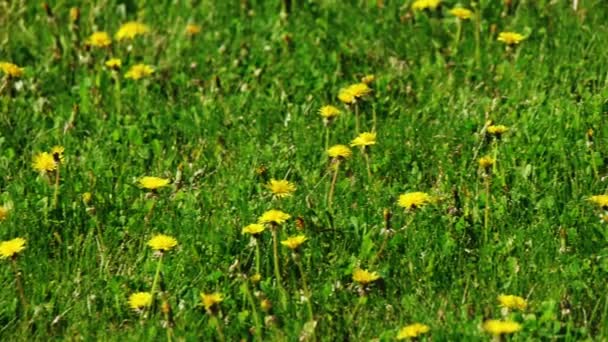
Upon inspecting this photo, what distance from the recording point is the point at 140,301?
3.64 meters

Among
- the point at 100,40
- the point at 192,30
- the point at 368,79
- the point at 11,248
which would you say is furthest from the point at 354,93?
the point at 11,248

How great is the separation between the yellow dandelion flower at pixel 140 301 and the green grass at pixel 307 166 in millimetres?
48

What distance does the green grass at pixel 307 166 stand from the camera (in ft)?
12.2

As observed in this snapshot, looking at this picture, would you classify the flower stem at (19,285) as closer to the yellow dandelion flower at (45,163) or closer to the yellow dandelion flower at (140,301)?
the yellow dandelion flower at (140,301)

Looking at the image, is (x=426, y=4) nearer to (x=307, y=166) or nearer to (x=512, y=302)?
(x=307, y=166)

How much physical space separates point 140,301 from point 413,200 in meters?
0.92

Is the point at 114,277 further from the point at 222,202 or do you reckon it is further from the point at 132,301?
the point at 222,202

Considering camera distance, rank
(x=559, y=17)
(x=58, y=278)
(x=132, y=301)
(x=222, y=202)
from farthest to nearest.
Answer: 1. (x=559, y=17)
2. (x=222, y=202)
3. (x=58, y=278)
4. (x=132, y=301)

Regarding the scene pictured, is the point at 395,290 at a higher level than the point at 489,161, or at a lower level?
lower

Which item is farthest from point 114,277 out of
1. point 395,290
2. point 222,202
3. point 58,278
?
point 395,290

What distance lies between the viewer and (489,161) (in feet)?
13.1

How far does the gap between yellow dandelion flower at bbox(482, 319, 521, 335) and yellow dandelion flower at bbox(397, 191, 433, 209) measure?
677mm

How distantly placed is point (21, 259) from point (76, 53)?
5.18ft

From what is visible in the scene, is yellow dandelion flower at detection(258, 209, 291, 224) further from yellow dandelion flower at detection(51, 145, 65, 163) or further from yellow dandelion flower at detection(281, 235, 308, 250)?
yellow dandelion flower at detection(51, 145, 65, 163)
